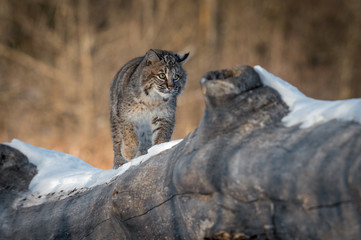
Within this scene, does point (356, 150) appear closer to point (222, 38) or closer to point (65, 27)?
point (65, 27)

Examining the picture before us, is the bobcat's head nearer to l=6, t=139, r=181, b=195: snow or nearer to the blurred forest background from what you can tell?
l=6, t=139, r=181, b=195: snow

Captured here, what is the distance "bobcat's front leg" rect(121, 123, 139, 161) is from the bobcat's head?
0.38 meters

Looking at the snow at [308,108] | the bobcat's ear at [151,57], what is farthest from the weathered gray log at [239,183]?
the bobcat's ear at [151,57]

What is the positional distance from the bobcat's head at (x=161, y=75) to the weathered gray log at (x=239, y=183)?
1.56 m

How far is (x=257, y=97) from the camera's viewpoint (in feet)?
8.68

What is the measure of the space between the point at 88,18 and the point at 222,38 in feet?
12.7

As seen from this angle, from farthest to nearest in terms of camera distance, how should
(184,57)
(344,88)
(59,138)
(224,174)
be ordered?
1. (344,88)
2. (59,138)
3. (184,57)
4. (224,174)

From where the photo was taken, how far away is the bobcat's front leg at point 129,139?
15.8 feet

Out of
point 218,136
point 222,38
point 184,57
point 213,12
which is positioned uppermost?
point 213,12

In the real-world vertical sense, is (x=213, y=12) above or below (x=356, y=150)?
above

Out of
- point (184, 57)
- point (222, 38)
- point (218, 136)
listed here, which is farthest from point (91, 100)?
point (218, 136)

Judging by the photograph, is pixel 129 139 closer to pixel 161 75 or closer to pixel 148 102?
pixel 148 102

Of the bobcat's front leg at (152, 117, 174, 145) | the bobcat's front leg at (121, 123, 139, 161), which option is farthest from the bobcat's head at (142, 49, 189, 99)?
the bobcat's front leg at (121, 123, 139, 161)

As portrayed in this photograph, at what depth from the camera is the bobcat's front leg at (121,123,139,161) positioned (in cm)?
482
